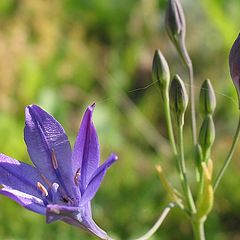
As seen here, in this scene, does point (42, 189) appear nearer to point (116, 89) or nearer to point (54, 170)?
point (54, 170)

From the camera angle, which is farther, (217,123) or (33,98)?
(217,123)

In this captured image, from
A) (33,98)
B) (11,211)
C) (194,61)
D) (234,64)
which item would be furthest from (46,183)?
(194,61)

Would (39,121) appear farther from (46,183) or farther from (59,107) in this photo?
(59,107)

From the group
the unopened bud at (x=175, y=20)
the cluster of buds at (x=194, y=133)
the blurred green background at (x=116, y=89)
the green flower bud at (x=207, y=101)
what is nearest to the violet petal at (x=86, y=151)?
the cluster of buds at (x=194, y=133)

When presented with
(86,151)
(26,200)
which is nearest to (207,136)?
(86,151)

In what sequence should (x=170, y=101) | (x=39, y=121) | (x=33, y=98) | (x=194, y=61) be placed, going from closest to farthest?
1. (x=39, y=121)
2. (x=170, y=101)
3. (x=33, y=98)
4. (x=194, y=61)

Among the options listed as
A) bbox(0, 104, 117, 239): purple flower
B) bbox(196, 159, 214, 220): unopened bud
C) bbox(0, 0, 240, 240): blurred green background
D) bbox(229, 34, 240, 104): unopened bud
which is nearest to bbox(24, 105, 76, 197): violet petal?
bbox(0, 104, 117, 239): purple flower

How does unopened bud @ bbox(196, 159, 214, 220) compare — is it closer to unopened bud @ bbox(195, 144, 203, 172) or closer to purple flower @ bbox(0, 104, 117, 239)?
unopened bud @ bbox(195, 144, 203, 172)
